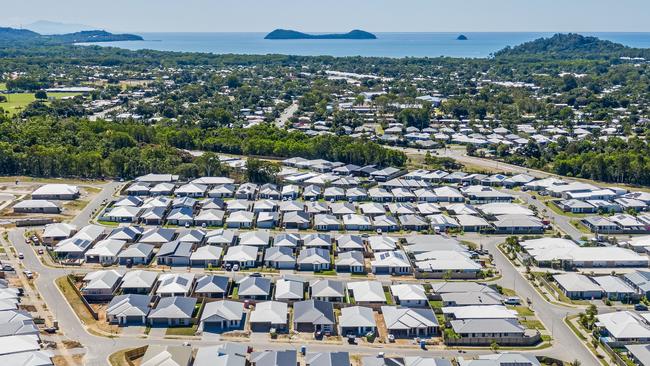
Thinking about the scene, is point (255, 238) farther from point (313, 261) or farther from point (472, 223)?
point (472, 223)

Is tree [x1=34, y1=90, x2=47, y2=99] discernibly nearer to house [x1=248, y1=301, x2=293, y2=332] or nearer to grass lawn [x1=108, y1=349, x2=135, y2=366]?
house [x1=248, y1=301, x2=293, y2=332]

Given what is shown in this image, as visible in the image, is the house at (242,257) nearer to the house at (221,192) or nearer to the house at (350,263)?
the house at (350,263)

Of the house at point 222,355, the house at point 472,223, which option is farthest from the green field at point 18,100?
the house at point 222,355

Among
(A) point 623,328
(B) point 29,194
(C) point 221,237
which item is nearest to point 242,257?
(C) point 221,237

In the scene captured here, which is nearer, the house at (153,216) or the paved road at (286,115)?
the house at (153,216)

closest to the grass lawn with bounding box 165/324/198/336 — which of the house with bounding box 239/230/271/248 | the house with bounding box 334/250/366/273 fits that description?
the house with bounding box 334/250/366/273
